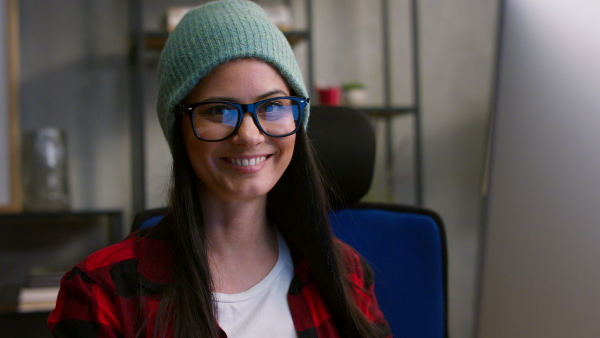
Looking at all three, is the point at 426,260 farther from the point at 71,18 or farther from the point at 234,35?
the point at 71,18

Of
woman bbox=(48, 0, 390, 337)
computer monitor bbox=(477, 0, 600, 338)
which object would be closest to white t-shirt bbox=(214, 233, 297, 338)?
woman bbox=(48, 0, 390, 337)

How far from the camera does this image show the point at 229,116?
933 millimetres

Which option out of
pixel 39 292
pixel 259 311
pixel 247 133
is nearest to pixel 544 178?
pixel 247 133

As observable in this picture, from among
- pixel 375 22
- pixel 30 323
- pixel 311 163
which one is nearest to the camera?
pixel 311 163

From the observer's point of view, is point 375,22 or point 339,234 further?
point 375,22

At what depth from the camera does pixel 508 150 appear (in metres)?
0.56

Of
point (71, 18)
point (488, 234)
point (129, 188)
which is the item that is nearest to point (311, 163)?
point (488, 234)

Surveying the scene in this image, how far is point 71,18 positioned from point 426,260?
1.95 meters

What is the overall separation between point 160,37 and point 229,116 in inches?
58.2

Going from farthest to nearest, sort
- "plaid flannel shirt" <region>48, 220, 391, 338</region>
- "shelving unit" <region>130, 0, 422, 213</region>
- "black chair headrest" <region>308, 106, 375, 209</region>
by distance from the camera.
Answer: "shelving unit" <region>130, 0, 422, 213</region>
"black chair headrest" <region>308, 106, 375, 209</region>
"plaid flannel shirt" <region>48, 220, 391, 338</region>

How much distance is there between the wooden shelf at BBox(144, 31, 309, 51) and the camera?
7.39ft

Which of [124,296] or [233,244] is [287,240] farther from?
[124,296]

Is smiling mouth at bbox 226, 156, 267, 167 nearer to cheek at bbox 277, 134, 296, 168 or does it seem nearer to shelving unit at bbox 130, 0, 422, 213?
cheek at bbox 277, 134, 296, 168

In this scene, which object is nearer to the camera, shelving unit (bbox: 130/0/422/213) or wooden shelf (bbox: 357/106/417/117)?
Result: shelving unit (bbox: 130/0/422/213)
